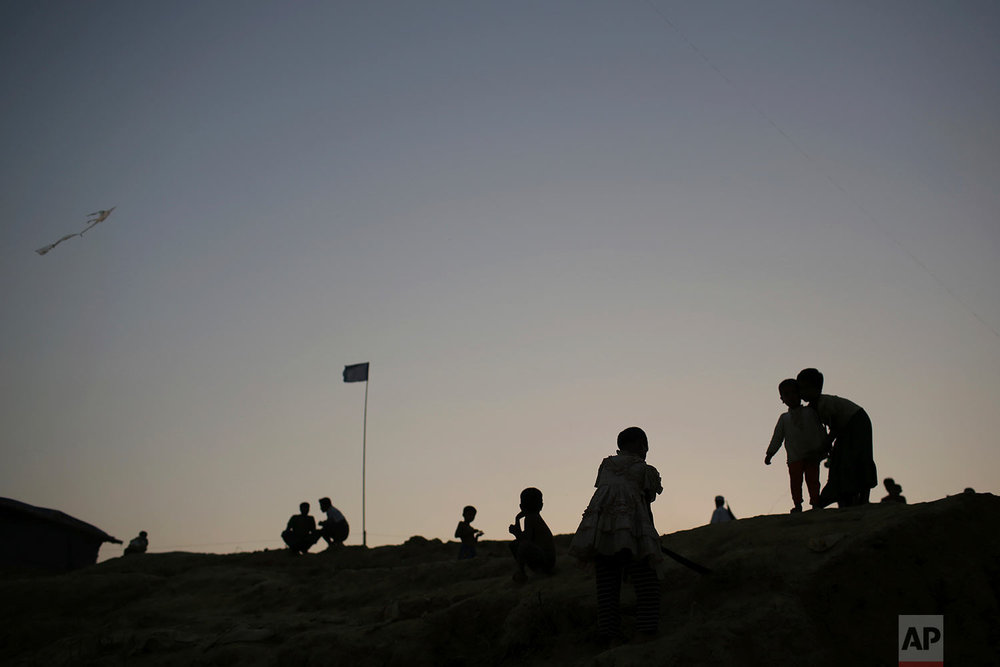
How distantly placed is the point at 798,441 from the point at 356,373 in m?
16.8

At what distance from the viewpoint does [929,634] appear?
5.95 m

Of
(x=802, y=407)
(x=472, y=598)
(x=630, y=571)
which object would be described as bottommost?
(x=472, y=598)

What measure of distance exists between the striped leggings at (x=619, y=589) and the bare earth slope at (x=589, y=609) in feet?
0.53

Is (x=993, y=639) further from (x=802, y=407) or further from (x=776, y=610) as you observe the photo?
(x=802, y=407)

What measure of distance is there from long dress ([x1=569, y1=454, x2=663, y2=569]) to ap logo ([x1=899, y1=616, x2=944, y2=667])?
5.52 feet

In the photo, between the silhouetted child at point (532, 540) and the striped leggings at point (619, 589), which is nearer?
the striped leggings at point (619, 589)

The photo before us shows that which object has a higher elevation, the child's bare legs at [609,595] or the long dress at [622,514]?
the long dress at [622,514]

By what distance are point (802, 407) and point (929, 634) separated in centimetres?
343

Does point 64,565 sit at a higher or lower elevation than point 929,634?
lower

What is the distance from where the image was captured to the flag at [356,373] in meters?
24.1

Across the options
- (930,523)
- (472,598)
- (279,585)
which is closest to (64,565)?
(279,585)

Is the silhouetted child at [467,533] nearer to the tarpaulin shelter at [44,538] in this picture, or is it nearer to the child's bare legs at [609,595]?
the child's bare legs at [609,595]

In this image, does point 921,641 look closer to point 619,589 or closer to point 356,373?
point 619,589

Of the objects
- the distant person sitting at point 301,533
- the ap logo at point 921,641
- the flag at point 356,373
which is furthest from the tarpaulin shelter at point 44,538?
the ap logo at point 921,641
